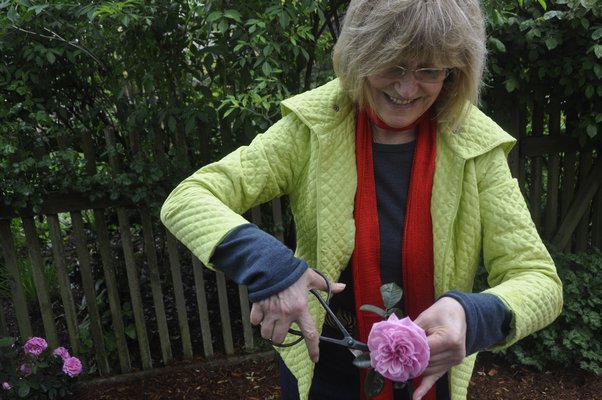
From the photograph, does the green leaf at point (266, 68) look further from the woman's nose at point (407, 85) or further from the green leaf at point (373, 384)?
the green leaf at point (373, 384)

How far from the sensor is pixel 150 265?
3449 mm

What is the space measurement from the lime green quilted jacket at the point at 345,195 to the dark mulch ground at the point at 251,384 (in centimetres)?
227

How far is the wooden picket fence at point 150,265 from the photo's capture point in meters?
3.34

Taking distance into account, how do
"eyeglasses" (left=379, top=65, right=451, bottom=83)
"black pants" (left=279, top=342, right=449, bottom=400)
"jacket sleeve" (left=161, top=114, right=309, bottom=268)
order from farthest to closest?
1. "black pants" (left=279, top=342, right=449, bottom=400)
2. "eyeglasses" (left=379, top=65, right=451, bottom=83)
3. "jacket sleeve" (left=161, top=114, right=309, bottom=268)

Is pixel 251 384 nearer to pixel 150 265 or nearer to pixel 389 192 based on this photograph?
pixel 150 265

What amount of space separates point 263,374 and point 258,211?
116 cm

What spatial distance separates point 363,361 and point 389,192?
1.73ft

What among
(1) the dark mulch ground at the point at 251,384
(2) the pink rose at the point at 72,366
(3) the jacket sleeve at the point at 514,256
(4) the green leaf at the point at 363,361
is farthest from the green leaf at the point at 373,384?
(2) the pink rose at the point at 72,366

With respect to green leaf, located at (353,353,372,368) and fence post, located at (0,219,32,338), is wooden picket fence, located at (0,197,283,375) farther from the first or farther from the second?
green leaf, located at (353,353,372,368)

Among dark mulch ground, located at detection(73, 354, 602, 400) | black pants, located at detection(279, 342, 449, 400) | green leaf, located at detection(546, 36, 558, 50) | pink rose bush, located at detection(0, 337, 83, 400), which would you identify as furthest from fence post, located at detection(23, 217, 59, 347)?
green leaf, located at detection(546, 36, 558, 50)

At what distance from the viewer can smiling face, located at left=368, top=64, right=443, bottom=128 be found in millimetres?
1267

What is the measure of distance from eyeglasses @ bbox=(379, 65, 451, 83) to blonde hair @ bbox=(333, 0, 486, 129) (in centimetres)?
2

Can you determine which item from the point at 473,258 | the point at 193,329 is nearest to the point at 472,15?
the point at 473,258

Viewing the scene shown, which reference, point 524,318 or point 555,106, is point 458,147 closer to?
point 524,318
